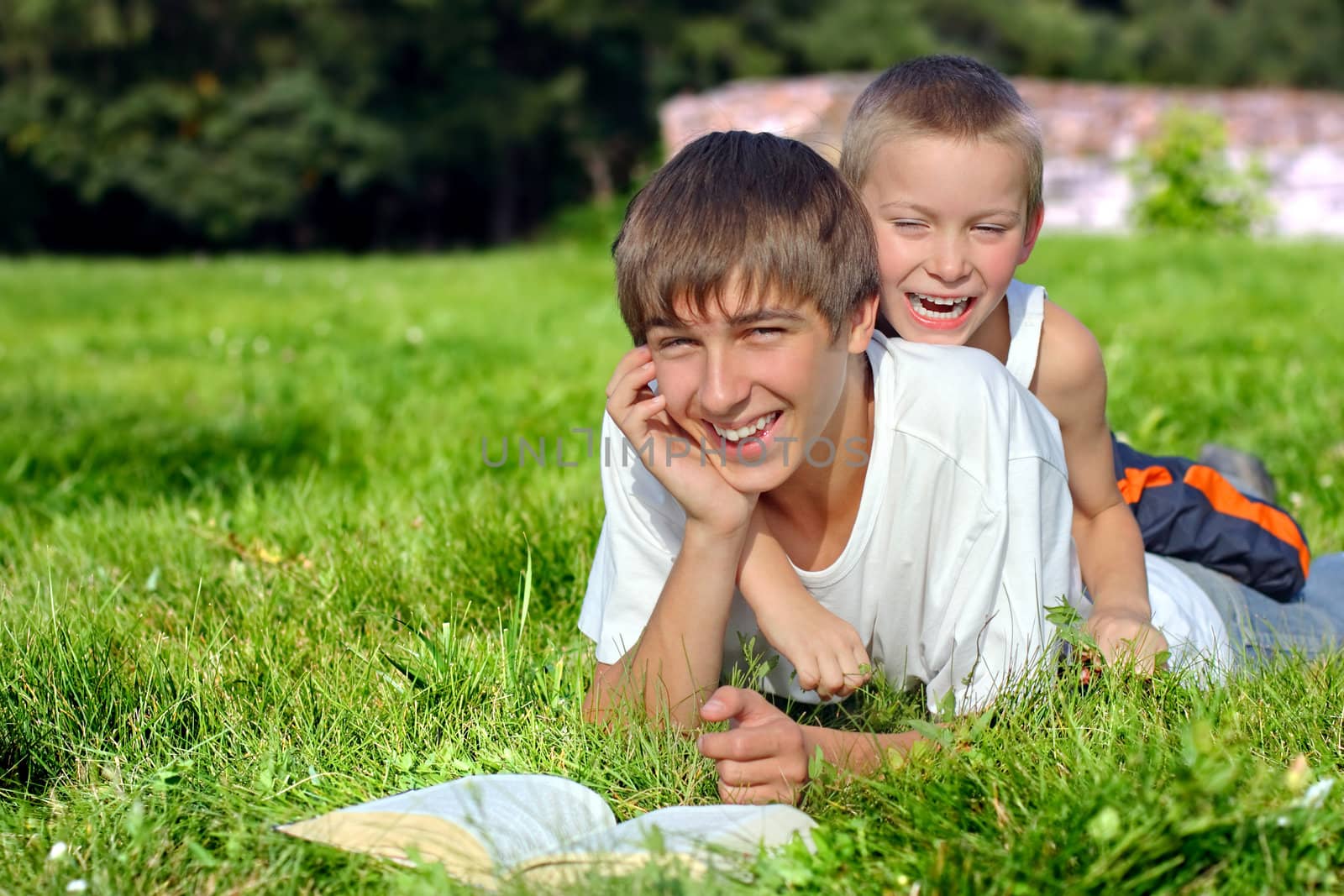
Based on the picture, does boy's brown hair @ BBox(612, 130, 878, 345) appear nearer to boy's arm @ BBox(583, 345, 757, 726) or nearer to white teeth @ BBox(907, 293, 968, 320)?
boy's arm @ BBox(583, 345, 757, 726)

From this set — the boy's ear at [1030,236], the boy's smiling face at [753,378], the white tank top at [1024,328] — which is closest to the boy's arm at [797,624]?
the boy's smiling face at [753,378]

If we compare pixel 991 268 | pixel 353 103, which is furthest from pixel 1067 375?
pixel 353 103

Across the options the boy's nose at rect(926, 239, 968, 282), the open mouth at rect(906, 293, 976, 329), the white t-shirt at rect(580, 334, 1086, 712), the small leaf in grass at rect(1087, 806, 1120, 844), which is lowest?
the small leaf in grass at rect(1087, 806, 1120, 844)

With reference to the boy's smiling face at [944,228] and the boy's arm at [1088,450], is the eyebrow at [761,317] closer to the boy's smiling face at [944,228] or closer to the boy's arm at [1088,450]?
the boy's smiling face at [944,228]

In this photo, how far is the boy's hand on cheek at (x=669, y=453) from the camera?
1.93 m

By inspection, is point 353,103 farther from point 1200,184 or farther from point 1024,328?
point 1024,328

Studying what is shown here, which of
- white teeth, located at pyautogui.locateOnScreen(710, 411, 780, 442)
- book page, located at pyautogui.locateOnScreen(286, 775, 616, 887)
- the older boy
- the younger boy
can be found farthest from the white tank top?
book page, located at pyautogui.locateOnScreen(286, 775, 616, 887)

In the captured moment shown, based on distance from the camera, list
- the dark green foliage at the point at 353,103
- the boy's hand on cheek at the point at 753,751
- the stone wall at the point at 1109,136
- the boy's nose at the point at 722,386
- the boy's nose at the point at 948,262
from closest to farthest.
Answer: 1. the boy's hand on cheek at the point at 753,751
2. the boy's nose at the point at 722,386
3. the boy's nose at the point at 948,262
4. the stone wall at the point at 1109,136
5. the dark green foliage at the point at 353,103

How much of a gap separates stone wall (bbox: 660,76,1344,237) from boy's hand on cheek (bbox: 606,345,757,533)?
10585 mm

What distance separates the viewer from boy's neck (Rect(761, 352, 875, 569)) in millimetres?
2094

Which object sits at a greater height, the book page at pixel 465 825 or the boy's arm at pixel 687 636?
the boy's arm at pixel 687 636

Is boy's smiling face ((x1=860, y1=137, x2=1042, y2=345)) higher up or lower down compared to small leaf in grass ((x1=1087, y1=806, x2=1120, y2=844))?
higher up

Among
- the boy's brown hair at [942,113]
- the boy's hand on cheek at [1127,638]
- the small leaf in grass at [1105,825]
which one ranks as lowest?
the boy's hand on cheek at [1127,638]

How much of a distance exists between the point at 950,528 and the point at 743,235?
58 centimetres
